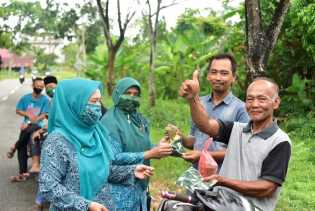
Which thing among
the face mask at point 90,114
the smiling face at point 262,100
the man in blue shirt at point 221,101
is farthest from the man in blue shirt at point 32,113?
the smiling face at point 262,100

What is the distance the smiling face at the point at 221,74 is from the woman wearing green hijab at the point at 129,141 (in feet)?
1.95

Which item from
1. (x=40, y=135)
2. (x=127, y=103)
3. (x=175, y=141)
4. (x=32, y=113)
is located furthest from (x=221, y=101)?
(x=32, y=113)

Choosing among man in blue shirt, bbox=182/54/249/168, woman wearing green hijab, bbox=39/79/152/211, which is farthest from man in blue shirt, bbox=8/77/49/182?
woman wearing green hijab, bbox=39/79/152/211

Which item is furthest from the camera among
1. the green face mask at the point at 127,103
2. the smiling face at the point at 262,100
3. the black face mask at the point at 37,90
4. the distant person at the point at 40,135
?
the black face mask at the point at 37,90

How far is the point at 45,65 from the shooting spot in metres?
65.9

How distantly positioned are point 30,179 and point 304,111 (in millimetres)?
7516

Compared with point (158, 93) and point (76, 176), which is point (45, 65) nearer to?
point (158, 93)

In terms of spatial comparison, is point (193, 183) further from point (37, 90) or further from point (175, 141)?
point (37, 90)

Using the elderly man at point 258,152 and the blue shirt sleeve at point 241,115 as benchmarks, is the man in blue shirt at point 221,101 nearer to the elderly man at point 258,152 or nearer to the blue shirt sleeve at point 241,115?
the blue shirt sleeve at point 241,115

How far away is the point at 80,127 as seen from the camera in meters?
3.07

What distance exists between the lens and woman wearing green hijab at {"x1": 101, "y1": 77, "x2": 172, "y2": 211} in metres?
3.68

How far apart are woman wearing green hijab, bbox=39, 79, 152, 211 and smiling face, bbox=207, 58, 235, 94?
93 centimetres

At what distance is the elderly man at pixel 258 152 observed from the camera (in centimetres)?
269

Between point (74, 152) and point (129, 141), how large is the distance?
2.97 ft
